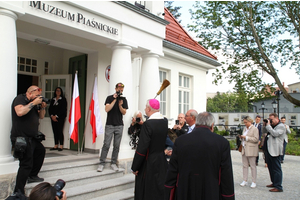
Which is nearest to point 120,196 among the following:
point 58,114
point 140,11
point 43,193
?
point 58,114


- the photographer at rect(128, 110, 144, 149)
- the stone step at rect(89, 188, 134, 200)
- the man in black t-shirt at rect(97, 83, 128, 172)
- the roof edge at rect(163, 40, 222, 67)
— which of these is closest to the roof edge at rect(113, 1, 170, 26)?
the roof edge at rect(163, 40, 222, 67)

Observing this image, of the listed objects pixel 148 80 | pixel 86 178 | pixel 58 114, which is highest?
pixel 148 80

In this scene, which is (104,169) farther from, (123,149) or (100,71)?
(100,71)

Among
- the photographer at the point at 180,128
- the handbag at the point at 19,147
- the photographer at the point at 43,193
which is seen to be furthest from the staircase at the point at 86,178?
the photographer at the point at 43,193

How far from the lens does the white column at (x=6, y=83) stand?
15.5 feet

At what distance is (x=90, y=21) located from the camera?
6.44 metres

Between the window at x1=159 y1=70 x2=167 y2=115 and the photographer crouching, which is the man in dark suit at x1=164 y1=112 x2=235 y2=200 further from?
the window at x1=159 y1=70 x2=167 y2=115

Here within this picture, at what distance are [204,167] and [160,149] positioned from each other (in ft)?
5.08

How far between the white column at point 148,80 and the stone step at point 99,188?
2.52 metres

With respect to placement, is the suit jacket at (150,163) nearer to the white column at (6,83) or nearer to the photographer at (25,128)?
the photographer at (25,128)

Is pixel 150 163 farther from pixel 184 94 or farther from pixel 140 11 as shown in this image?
pixel 184 94

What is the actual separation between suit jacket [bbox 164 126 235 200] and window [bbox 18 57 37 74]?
6.60 meters

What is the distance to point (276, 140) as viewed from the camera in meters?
6.85

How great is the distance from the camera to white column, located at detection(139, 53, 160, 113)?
8.13 metres
